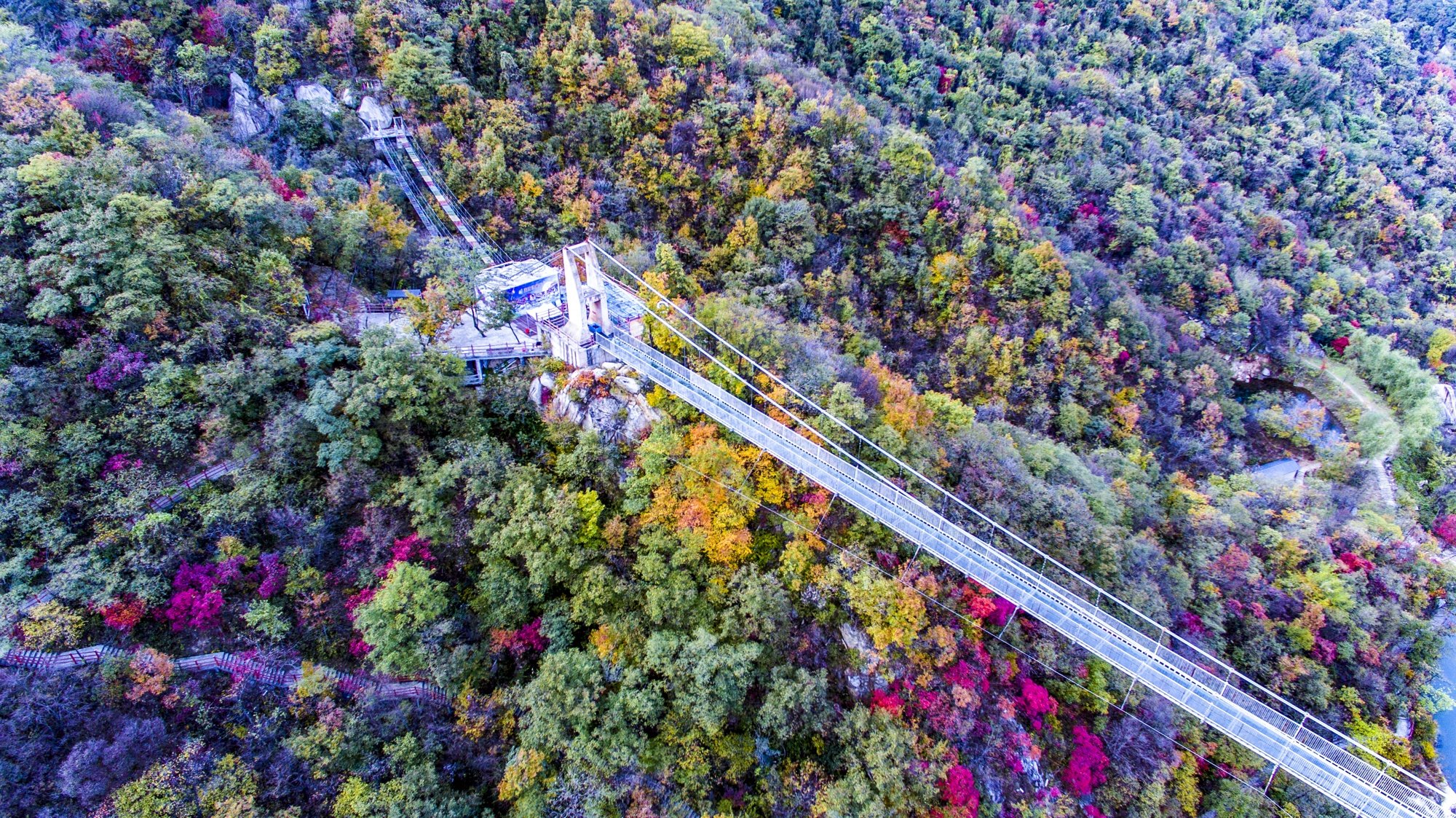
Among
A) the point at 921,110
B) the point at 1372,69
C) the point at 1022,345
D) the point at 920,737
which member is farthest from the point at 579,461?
the point at 1372,69

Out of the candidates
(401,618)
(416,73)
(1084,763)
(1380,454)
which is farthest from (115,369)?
(1380,454)

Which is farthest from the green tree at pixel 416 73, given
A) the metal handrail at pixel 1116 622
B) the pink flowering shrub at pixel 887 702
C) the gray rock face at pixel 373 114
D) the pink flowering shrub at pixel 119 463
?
the pink flowering shrub at pixel 887 702

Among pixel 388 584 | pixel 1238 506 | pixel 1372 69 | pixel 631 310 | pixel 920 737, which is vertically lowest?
pixel 1238 506

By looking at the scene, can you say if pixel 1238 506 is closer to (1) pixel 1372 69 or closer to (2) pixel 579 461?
(2) pixel 579 461

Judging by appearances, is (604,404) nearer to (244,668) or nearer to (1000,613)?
(244,668)

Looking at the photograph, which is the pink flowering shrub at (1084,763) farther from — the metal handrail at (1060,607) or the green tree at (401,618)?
the green tree at (401,618)

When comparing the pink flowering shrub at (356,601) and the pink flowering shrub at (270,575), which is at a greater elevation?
the pink flowering shrub at (270,575)
